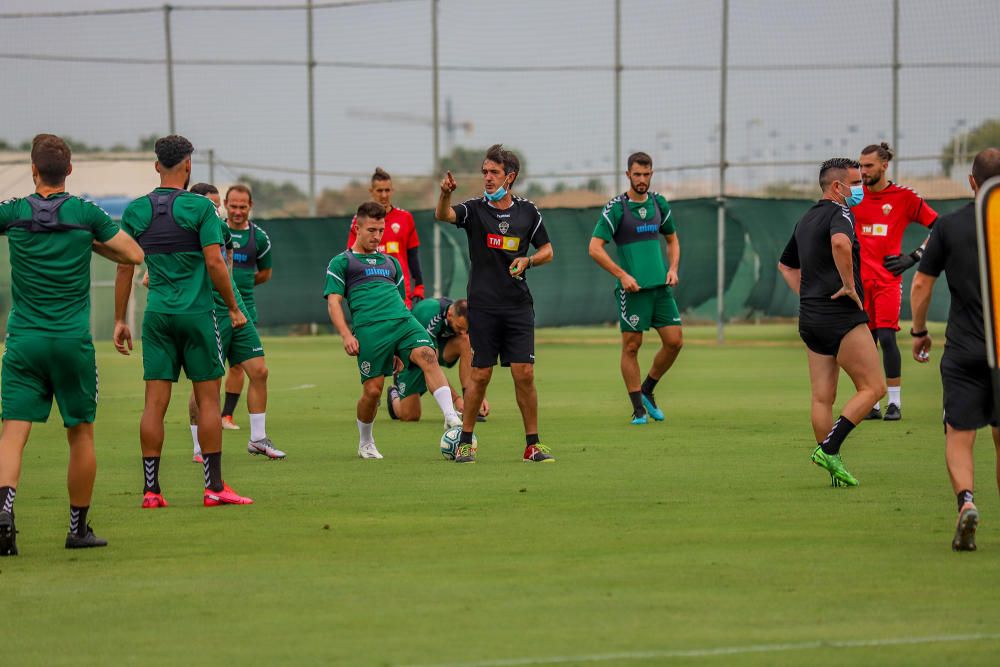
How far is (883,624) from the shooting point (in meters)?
5.67

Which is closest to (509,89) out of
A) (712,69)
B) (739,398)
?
(712,69)

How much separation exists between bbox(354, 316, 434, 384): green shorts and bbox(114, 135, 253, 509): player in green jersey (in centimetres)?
269

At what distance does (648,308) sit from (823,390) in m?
4.42

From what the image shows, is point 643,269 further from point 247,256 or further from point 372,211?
point 247,256

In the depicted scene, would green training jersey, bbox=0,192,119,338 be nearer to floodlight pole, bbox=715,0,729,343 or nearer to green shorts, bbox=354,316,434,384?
green shorts, bbox=354,316,434,384

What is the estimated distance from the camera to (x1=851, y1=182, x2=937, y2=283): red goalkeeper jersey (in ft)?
44.5

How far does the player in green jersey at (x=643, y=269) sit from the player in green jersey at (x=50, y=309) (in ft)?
22.6

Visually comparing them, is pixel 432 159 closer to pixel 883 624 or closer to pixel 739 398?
pixel 739 398

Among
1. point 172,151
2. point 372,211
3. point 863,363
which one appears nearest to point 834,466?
point 863,363

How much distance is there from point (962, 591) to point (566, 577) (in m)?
1.59

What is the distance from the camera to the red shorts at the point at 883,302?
44.7ft

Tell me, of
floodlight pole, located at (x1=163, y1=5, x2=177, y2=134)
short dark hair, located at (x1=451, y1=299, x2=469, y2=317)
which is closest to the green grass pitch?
short dark hair, located at (x1=451, y1=299, x2=469, y2=317)

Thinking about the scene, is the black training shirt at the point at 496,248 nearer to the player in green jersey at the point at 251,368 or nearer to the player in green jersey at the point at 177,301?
the player in green jersey at the point at 251,368

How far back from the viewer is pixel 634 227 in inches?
563
